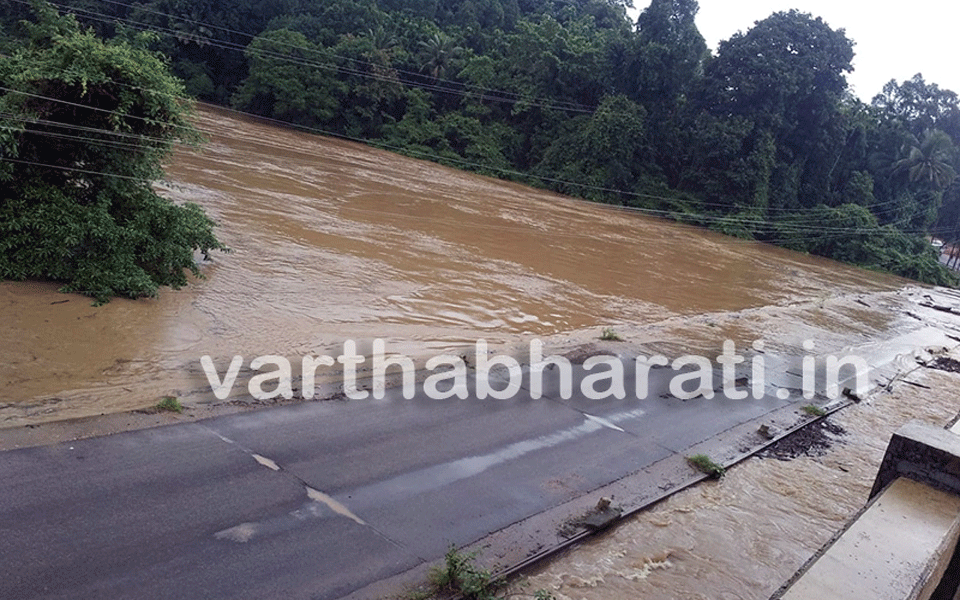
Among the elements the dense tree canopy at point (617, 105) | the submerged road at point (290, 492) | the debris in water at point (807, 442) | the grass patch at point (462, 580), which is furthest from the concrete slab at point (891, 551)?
the dense tree canopy at point (617, 105)

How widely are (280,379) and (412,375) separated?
2.38 metres

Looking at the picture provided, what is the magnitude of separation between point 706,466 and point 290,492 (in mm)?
6198

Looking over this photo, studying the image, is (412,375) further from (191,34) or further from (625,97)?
(191,34)

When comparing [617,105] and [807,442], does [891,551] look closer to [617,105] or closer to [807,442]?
[807,442]

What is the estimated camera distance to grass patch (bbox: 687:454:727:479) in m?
9.92

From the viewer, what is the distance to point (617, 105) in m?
47.9

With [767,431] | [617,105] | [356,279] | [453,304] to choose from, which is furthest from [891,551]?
[617,105]

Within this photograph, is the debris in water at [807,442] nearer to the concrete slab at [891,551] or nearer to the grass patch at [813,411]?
the grass patch at [813,411]

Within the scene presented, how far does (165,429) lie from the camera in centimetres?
842

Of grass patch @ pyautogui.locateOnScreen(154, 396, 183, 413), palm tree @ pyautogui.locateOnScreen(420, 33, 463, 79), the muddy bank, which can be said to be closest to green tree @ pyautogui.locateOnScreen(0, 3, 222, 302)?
grass patch @ pyautogui.locateOnScreen(154, 396, 183, 413)

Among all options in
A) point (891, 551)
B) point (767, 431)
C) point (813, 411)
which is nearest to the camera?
point (891, 551)

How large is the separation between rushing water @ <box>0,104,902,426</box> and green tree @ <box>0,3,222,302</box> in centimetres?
70

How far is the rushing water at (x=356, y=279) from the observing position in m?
10.8

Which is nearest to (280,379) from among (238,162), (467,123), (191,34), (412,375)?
(412,375)
